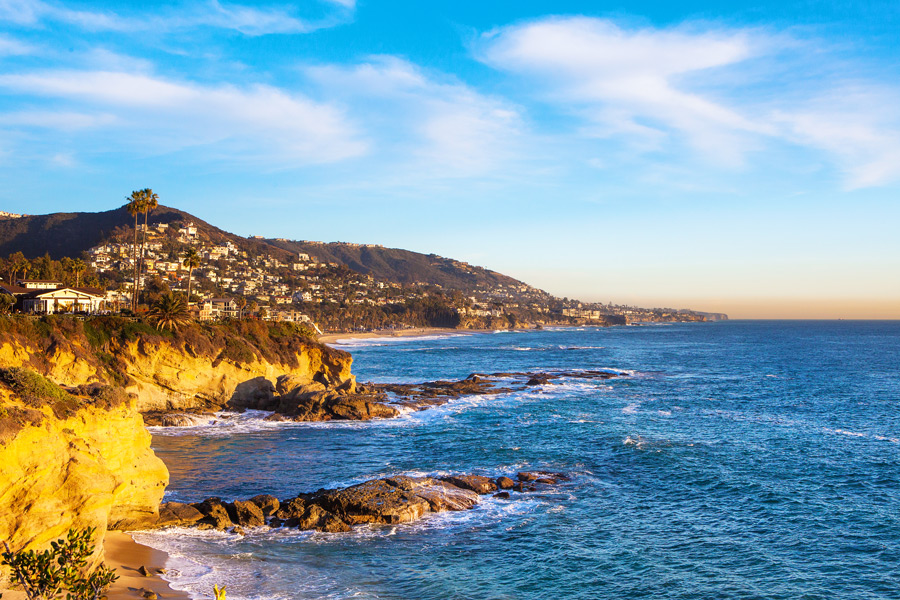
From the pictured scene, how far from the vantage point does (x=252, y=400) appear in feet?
163

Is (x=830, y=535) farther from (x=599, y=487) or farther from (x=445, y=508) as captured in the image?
(x=445, y=508)

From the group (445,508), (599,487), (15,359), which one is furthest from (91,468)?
(15,359)

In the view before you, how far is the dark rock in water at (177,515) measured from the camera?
70.4ft

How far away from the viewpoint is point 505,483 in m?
27.4

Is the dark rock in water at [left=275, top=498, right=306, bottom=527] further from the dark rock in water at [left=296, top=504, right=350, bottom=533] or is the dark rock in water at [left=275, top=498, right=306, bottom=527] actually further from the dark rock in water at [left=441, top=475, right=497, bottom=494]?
the dark rock in water at [left=441, top=475, right=497, bottom=494]

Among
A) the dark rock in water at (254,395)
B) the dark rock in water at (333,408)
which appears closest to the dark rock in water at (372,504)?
the dark rock in water at (333,408)

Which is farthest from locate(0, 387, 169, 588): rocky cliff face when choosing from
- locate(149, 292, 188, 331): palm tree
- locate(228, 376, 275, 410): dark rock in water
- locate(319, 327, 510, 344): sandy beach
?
locate(319, 327, 510, 344): sandy beach

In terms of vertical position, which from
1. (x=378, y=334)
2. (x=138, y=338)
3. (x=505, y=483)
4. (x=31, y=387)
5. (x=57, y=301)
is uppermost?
(x=57, y=301)

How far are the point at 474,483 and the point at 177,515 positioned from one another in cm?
1206

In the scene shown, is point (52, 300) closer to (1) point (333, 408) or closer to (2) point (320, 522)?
(1) point (333, 408)

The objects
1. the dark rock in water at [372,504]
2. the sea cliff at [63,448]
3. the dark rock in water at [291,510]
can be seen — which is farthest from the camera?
the dark rock in water at [372,504]

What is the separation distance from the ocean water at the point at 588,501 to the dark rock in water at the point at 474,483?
0.85m

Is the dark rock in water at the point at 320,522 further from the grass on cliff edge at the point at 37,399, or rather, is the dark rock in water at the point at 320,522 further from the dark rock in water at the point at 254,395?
the dark rock in water at the point at 254,395

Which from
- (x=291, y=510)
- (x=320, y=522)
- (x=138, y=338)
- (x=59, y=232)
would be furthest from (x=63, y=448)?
(x=59, y=232)
